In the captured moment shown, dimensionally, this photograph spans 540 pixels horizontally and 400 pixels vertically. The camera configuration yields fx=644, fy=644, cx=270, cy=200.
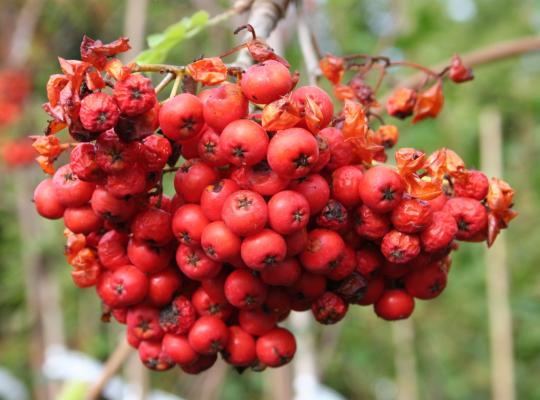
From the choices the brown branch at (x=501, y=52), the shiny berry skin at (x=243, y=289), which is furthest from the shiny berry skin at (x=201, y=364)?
the brown branch at (x=501, y=52)

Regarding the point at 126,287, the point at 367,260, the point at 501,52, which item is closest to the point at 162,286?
the point at 126,287

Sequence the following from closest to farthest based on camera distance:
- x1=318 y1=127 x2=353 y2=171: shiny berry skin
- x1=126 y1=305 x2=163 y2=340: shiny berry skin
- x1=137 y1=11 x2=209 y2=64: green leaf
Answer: x1=318 y1=127 x2=353 y2=171: shiny berry skin → x1=126 y1=305 x2=163 y2=340: shiny berry skin → x1=137 y1=11 x2=209 y2=64: green leaf

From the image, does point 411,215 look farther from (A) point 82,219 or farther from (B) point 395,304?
(A) point 82,219

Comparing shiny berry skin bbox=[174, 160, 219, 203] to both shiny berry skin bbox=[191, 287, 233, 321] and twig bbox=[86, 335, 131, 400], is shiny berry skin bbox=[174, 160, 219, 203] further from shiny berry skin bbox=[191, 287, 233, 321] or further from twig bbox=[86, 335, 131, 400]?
twig bbox=[86, 335, 131, 400]

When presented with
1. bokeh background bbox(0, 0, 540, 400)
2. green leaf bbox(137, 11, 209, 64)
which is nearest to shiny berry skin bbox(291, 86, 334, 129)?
green leaf bbox(137, 11, 209, 64)

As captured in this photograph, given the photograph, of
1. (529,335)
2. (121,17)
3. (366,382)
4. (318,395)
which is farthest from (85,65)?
(121,17)
